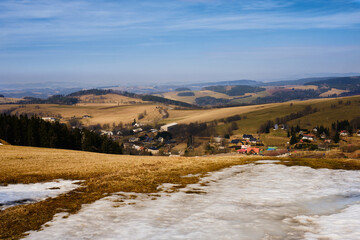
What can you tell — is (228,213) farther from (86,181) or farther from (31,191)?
(31,191)

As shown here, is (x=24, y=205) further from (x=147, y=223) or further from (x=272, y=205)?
(x=272, y=205)

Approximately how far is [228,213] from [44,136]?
91.2 metres

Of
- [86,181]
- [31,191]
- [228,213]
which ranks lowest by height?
[86,181]

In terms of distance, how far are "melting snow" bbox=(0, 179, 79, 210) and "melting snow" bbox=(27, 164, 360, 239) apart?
5107 mm

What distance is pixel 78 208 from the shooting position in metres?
17.7

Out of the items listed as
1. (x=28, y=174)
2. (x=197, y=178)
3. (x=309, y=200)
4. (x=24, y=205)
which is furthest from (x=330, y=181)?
(x=28, y=174)

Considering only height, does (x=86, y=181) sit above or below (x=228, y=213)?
below

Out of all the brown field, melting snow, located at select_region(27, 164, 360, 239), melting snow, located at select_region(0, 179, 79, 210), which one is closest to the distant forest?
the brown field

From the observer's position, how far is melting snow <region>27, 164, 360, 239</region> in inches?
529

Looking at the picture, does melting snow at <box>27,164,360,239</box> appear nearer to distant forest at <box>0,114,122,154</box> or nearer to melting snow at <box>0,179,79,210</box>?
melting snow at <box>0,179,79,210</box>

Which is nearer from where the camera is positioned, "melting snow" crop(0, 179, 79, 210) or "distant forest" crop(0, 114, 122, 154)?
"melting snow" crop(0, 179, 79, 210)

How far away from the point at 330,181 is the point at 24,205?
2537 centimetres

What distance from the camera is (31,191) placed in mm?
22359

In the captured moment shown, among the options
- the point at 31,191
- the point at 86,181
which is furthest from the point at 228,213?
the point at 31,191
